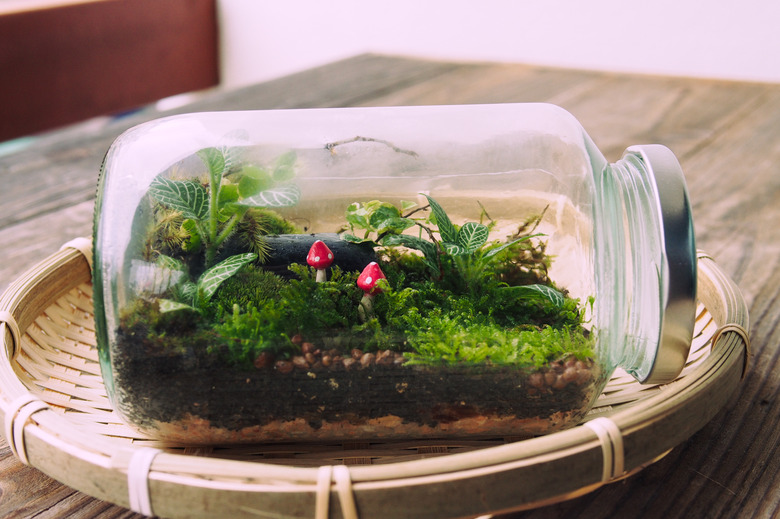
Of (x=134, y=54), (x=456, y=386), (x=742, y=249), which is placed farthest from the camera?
(x=134, y=54)

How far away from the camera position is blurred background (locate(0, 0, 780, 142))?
8.14 feet

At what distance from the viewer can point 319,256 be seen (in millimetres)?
711

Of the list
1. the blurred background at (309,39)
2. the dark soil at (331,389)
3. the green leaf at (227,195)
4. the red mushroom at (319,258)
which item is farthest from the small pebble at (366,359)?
the blurred background at (309,39)

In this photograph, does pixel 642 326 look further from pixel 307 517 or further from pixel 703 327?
pixel 307 517

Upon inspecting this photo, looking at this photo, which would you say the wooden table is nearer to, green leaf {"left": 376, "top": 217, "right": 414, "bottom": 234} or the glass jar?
the glass jar

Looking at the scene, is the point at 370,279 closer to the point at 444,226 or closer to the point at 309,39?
the point at 444,226

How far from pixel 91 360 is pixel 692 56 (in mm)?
2629

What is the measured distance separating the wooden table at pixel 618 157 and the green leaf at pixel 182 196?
28 cm

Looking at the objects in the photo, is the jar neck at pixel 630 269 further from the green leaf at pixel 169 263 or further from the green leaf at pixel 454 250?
the green leaf at pixel 169 263

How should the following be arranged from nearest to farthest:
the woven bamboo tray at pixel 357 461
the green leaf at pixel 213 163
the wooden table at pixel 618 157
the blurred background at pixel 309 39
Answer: the woven bamboo tray at pixel 357 461
the wooden table at pixel 618 157
the green leaf at pixel 213 163
the blurred background at pixel 309 39

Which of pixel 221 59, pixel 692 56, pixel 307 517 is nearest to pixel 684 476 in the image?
pixel 307 517

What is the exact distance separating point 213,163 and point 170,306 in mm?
176

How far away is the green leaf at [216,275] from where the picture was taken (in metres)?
0.65

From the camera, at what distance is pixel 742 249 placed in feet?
3.72
